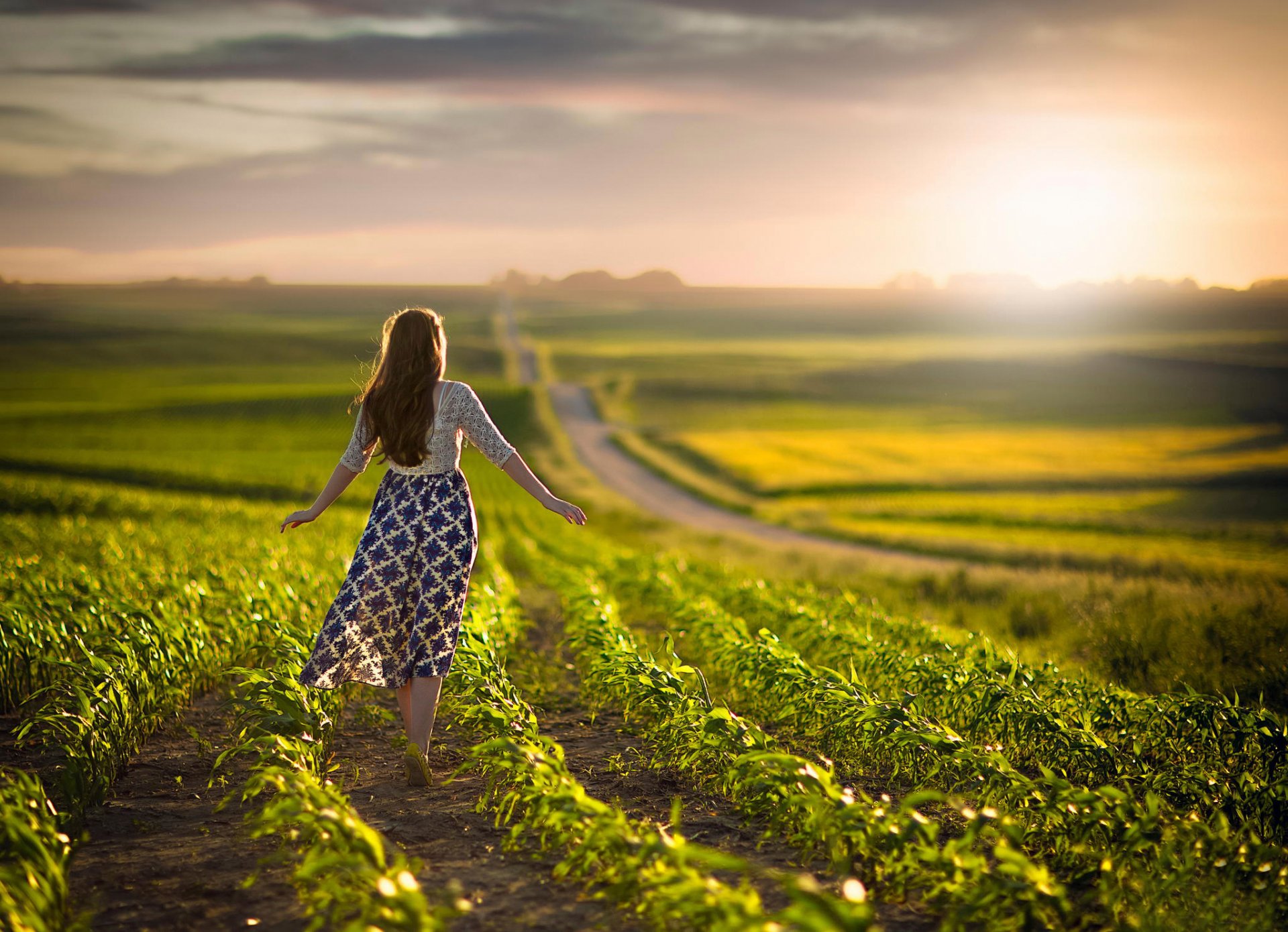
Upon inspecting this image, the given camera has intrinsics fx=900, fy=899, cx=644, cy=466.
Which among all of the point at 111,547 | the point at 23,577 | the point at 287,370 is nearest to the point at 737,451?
the point at 111,547

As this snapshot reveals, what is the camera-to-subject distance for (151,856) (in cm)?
414

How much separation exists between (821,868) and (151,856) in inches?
122

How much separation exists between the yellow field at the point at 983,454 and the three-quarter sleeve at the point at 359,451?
130 ft

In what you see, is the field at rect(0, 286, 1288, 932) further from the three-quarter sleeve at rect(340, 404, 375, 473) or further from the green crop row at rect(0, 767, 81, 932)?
the three-quarter sleeve at rect(340, 404, 375, 473)

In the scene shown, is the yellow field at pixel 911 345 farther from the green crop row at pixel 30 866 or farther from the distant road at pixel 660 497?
the green crop row at pixel 30 866

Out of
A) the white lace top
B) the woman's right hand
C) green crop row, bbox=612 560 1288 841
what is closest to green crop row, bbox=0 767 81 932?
the white lace top

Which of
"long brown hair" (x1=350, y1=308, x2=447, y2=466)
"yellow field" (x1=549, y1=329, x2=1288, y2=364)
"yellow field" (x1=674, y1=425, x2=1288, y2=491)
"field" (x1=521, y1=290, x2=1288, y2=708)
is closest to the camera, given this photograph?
"long brown hair" (x1=350, y1=308, x2=447, y2=466)

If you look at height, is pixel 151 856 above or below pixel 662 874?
below

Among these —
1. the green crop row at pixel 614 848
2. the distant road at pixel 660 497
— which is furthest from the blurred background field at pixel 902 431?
the green crop row at pixel 614 848

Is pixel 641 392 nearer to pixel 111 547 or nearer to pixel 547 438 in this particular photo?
pixel 547 438

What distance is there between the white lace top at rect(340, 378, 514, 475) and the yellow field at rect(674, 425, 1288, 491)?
130 feet

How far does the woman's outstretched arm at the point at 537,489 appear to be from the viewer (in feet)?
17.4

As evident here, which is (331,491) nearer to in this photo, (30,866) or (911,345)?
(30,866)

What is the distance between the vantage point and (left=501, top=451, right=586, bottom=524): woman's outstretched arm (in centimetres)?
531
